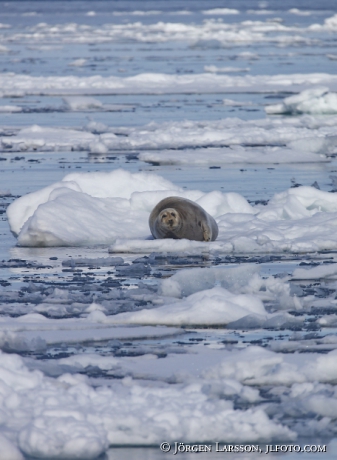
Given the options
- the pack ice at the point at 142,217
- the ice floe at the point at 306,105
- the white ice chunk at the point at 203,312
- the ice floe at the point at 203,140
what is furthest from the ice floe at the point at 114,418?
the ice floe at the point at 306,105

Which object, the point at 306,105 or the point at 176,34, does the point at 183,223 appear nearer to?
the point at 306,105

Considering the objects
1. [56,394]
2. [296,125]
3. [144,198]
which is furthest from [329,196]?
[296,125]

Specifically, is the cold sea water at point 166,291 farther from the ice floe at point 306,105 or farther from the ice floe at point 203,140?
the ice floe at point 306,105

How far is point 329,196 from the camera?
9219 mm

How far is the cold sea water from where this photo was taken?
395 cm

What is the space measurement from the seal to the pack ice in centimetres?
12

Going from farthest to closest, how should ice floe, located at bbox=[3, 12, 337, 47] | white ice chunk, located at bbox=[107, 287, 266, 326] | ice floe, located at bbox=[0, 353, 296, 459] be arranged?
ice floe, located at bbox=[3, 12, 337, 47] → white ice chunk, located at bbox=[107, 287, 266, 326] → ice floe, located at bbox=[0, 353, 296, 459]

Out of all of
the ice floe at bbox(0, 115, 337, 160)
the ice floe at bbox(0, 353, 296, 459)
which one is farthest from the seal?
the ice floe at bbox(0, 115, 337, 160)

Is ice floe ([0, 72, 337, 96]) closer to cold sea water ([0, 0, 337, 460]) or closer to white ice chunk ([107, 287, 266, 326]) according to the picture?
cold sea water ([0, 0, 337, 460])

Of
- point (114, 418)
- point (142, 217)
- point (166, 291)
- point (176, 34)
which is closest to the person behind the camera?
point (114, 418)

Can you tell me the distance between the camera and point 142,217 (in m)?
8.69

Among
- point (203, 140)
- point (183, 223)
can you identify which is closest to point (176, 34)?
point (203, 140)

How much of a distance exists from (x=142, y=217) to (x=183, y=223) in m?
0.83

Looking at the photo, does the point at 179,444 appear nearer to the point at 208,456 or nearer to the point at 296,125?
the point at 208,456
